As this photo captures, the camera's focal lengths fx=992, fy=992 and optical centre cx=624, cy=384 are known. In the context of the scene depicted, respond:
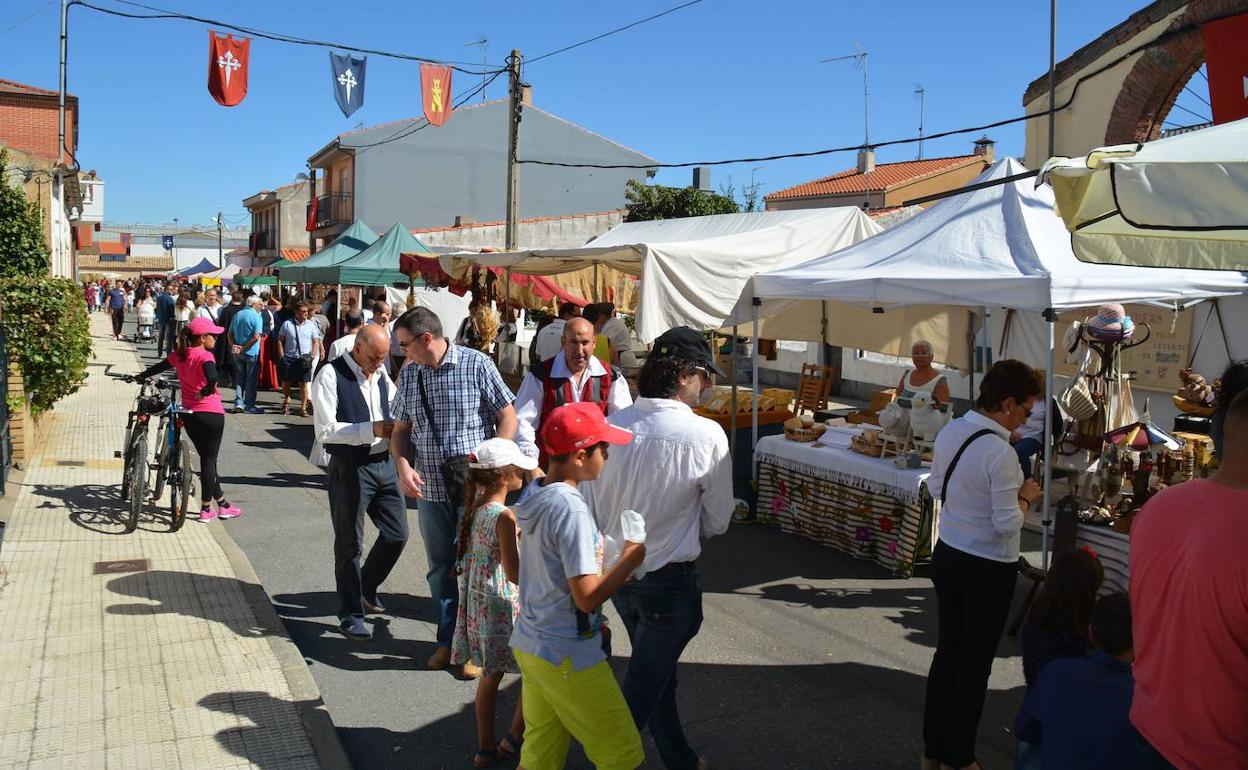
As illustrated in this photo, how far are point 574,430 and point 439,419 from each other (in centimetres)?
213

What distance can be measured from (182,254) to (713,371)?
95.1 meters

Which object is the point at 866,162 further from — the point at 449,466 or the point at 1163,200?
the point at 1163,200

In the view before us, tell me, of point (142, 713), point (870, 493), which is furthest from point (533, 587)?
point (870, 493)

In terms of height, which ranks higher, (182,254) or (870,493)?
(182,254)

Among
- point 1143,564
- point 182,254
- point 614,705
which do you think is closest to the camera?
point 1143,564

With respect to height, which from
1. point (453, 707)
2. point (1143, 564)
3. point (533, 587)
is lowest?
point (453, 707)

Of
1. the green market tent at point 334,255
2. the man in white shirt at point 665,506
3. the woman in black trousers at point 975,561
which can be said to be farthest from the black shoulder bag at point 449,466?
the green market tent at point 334,255

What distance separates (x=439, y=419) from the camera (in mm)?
5168

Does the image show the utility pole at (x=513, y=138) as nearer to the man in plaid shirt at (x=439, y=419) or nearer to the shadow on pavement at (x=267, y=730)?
the man in plaid shirt at (x=439, y=419)

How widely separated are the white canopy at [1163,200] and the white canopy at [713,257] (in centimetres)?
511

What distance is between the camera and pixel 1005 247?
22.1ft

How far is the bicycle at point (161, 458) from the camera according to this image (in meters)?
7.98

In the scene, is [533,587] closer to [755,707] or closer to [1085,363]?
[755,707]

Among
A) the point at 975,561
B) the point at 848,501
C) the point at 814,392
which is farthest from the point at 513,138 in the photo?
the point at 975,561
